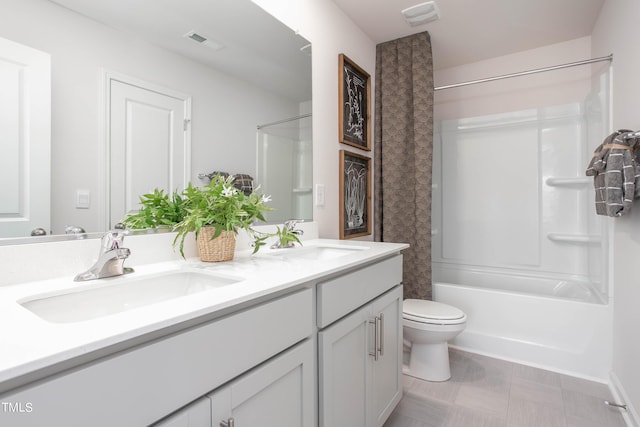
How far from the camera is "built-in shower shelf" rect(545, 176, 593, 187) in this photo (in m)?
2.45

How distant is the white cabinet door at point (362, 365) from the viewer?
40.5 inches

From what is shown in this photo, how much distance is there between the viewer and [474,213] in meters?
2.89

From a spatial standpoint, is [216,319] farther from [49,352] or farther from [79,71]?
[79,71]

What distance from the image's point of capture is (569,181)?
2.49 metres

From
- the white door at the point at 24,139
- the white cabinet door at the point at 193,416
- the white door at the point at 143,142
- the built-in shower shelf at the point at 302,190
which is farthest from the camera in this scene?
the built-in shower shelf at the point at 302,190

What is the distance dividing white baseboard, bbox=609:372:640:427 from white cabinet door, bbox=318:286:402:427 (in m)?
1.06

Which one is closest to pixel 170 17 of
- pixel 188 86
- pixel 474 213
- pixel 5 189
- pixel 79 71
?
pixel 188 86

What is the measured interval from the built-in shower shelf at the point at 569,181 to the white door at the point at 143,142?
2.70 meters

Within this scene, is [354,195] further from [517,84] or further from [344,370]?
[517,84]

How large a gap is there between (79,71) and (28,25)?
134 millimetres

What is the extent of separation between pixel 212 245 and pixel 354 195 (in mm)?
1372

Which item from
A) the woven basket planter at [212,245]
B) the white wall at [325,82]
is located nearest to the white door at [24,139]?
the woven basket planter at [212,245]

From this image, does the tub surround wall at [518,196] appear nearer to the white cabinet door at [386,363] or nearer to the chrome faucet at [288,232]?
the white cabinet door at [386,363]

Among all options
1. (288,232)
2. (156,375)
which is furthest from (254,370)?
(288,232)
